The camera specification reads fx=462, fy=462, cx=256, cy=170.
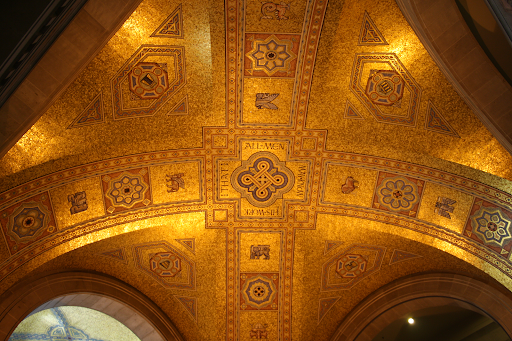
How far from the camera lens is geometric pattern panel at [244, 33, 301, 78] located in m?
7.26

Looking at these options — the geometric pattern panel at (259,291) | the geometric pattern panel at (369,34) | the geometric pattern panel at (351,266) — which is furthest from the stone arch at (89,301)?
the geometric pattern panel at (369,34)

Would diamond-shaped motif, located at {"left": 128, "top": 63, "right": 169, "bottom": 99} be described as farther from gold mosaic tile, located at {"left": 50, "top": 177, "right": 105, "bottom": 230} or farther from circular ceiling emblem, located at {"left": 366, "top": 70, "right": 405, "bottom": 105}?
circular ceiling emblem, located at {"left": 366, "top": 70, "right": 405, "bottom": 105}

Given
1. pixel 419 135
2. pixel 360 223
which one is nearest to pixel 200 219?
pixel 360 223

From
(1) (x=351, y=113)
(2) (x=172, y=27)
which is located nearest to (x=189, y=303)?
(1) (x=351, y=113)

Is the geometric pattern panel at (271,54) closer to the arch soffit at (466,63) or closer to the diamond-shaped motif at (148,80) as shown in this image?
the diamond-shaped motif at (148,80)

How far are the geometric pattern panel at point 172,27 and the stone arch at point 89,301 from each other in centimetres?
464

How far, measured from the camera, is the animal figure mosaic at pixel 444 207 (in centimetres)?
782

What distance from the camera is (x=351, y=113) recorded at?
7.87m

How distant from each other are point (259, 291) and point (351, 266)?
201 centimetres

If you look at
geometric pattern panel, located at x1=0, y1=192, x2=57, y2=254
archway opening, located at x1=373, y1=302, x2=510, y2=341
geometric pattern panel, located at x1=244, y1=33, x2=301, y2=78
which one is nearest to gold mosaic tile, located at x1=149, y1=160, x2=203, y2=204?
geometric pattern panel, located at x1=0, y1=192, x2=57, y2=254

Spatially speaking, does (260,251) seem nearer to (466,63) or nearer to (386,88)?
(386,88)

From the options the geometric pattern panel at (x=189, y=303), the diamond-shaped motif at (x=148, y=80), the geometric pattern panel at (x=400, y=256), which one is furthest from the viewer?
the geometric pattern panel at (x=189, y=303)

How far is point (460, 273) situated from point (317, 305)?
116 inches

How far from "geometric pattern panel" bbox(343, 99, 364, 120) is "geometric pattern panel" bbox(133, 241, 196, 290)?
4.27m
